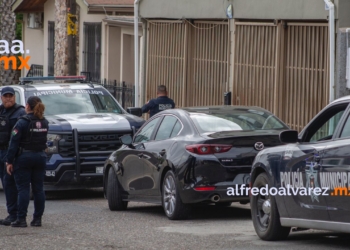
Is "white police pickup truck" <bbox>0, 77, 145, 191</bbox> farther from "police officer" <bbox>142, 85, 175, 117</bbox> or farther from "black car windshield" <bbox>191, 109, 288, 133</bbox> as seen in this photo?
"black car windshield" <bbox>191, 109, 288, 133</bbox>

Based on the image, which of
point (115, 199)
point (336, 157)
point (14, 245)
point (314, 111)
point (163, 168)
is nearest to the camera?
point (336, 157)

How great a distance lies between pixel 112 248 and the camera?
9758 millimetres

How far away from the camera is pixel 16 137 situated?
1137 centimetres

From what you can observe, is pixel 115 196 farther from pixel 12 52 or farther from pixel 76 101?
pixel 12 52

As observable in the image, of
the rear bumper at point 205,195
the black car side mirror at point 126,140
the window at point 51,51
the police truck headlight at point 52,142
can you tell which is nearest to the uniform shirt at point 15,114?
the black car side mirror at point 126,140

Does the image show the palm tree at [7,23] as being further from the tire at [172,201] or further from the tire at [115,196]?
the tire at [172,201]

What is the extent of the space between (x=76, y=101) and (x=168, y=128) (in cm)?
455

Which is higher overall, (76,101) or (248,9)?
(248,9)

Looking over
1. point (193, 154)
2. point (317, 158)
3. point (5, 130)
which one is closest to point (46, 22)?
point (5, 130)

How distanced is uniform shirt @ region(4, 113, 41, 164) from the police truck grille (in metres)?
3.92

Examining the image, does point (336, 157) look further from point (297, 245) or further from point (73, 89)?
point (73, 89)

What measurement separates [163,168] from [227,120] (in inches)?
41.7

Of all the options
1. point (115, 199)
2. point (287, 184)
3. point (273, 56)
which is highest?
point (273, 56)

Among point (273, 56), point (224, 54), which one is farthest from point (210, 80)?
point (273, 56)
